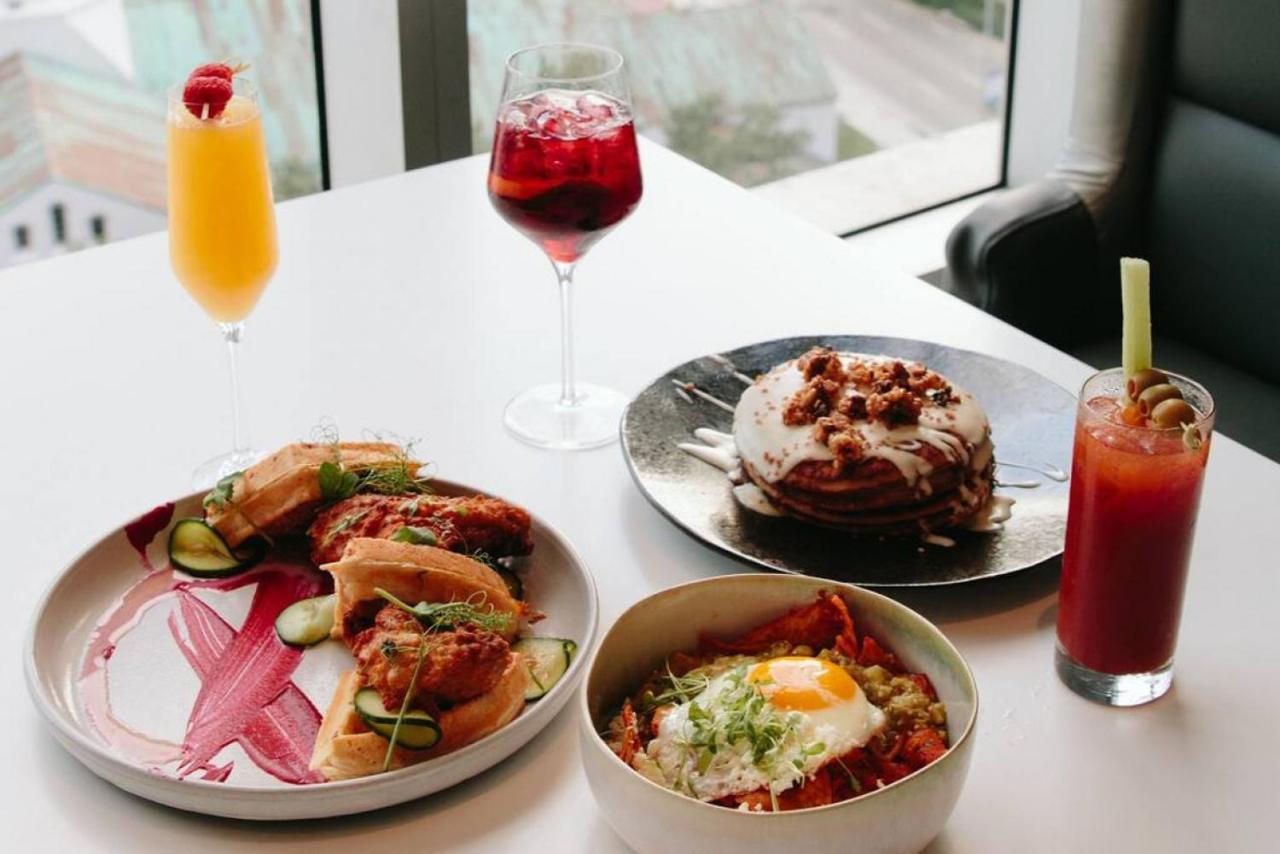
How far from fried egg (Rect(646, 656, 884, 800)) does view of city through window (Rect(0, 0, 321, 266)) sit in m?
1.81

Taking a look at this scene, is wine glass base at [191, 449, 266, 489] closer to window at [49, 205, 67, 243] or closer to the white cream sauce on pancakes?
the white cream sauce on pancakes

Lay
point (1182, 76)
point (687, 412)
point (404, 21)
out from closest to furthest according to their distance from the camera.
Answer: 1. point (687, 412)
2. point (1182, 76)
3. point (404, 21)

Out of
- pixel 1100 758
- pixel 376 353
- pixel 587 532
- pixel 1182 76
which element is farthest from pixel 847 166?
pixel 1100 758

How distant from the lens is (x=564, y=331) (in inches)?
58.6

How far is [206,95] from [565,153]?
301 millimetres

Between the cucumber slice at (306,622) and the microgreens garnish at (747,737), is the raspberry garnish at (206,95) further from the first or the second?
the microgreens garnish at (747,737)

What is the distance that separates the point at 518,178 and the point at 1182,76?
142 cm

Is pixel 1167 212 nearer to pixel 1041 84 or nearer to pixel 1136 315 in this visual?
pixel 1041 84

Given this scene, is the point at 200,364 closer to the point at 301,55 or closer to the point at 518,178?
the point at 518,178

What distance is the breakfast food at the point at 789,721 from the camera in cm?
91

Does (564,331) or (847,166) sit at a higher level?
(564,331)

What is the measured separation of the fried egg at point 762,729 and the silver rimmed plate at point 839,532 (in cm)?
23

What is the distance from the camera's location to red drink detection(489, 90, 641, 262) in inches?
54.0

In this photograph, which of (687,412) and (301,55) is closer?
(687,412)
